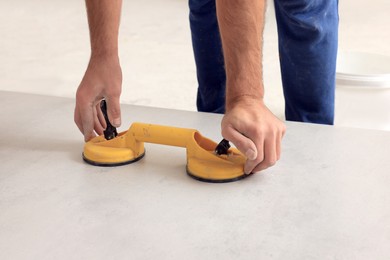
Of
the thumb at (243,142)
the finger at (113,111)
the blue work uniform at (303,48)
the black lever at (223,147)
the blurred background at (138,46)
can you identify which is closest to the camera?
the thumb at (243,142)

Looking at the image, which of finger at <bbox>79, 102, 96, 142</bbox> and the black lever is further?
finger at <bbox>79, 102, 96, 142</bbox>

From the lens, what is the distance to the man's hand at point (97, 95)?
136 centimetres

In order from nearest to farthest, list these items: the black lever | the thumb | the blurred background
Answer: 1. the thumb
2. the black lever
3. the blurred background

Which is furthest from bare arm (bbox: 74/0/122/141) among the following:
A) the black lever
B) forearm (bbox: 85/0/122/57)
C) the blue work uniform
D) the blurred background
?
the blurred background

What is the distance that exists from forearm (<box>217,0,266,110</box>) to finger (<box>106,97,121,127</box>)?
25 centimetres

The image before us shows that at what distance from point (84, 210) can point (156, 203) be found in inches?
5.0

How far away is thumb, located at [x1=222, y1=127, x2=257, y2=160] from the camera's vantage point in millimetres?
1143

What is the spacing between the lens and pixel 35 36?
12.5 feet

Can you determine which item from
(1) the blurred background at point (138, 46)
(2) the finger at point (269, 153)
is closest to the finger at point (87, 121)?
(2) the finger at point (269, 153)

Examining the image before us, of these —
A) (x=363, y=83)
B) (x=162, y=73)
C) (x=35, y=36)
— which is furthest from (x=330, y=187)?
(x=35, y=36)

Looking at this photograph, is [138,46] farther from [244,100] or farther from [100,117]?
[244,100]

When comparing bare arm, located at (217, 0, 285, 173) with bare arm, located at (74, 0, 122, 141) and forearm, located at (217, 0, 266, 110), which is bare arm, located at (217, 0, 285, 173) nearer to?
forearm, located at (217, 0, 266, 110)

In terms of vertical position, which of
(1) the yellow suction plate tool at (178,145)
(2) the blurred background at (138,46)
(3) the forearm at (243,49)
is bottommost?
(2) the blurred background at (138,46)

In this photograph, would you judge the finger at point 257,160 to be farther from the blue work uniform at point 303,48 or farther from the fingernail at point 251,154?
the blue work uniform at point 303,48
